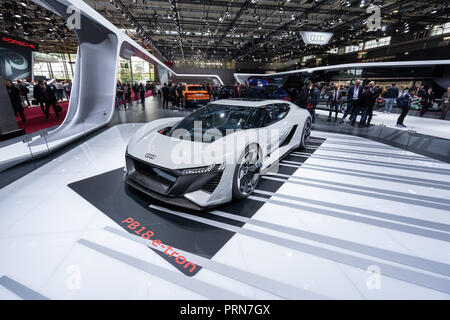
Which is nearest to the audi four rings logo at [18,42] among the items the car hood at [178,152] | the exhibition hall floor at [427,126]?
the car hood at [178,152]

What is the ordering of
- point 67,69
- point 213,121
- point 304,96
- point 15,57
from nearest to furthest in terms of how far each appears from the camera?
point 213,121
point 304,96
point 15,57
point 67,69

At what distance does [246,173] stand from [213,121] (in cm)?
97

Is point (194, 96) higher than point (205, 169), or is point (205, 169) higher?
point (194, 96)

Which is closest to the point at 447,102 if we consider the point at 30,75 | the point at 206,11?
the point at 206,11

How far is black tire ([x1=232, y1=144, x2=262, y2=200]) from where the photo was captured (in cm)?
230

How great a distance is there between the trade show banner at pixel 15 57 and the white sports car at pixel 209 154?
1723cm

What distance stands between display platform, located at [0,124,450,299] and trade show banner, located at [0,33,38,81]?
646 inches

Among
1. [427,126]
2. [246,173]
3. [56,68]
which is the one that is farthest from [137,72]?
[246,173]

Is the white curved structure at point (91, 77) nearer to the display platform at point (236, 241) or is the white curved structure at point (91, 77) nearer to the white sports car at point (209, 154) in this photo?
the display platform at point (236, 241)

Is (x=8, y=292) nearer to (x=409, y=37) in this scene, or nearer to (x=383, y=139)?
(x=383, y=139)

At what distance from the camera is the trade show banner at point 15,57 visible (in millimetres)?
13016

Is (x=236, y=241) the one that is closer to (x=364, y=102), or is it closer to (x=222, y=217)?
(x=222, y=217)

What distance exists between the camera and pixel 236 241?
1.94m

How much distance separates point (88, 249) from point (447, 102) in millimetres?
12836
